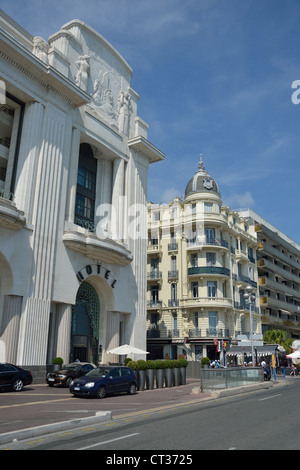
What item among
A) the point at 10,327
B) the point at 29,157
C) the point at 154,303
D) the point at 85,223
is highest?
the point at 29,157

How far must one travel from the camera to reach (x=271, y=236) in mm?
61531

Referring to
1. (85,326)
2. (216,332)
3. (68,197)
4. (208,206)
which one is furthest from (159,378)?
(208,206)

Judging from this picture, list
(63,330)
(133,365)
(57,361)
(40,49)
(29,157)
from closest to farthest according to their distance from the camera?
1. (133,365)
2. (57,361)
3. (29,157)
4. (63,330)
5. (40,49)

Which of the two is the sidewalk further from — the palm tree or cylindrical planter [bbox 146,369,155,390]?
the palm tree

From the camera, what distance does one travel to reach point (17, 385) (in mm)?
18625

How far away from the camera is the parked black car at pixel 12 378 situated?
1791 centimetres

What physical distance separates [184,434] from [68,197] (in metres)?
21.4

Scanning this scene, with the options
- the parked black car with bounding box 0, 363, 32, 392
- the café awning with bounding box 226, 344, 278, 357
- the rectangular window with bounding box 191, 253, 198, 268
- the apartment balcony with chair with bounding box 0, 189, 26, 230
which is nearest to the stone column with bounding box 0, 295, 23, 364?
the parked black car with bounding box 0, 363, 32, 392

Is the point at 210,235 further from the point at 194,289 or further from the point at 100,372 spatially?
the point at 100,372

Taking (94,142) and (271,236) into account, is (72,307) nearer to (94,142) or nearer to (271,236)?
(94,142)

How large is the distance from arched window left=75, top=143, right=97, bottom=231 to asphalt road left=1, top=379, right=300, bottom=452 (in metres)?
20.9

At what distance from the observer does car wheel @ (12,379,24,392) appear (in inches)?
728

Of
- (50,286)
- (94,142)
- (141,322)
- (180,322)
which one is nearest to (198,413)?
(50,286)

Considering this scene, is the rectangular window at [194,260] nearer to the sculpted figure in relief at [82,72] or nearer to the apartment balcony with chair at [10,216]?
the sculpted figure in relief at [82,72]
